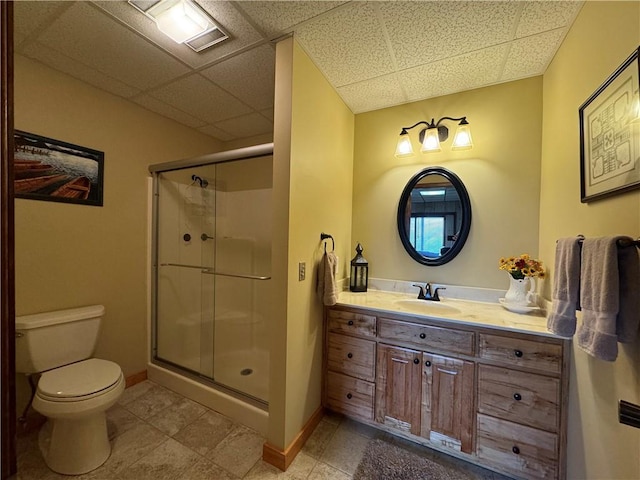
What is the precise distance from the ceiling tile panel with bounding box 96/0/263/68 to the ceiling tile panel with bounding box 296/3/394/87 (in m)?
0.30

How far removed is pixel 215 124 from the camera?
8.18ft

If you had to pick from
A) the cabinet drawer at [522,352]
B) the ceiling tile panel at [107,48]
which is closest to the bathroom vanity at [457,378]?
the cabinet drawer at [522,352]

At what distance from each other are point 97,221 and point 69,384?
3.72ft

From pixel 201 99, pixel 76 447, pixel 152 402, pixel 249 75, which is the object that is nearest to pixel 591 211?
pixel 249 75

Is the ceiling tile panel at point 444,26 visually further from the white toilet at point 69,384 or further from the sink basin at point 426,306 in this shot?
the white toilet at point 69,384

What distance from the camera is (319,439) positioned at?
5.29ft

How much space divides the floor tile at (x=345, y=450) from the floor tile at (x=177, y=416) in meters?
0.98

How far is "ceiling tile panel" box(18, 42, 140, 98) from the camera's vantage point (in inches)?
59.2

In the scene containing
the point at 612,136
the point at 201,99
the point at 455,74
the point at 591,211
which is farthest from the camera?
the point at 201,99

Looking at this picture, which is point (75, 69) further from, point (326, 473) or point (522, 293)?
point (522, 293)

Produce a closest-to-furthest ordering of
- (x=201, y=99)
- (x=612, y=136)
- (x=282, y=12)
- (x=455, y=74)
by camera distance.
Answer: (x=612, y=136)
(x=282, y=12)
(x=455, y=74)
(x=201, y=99)

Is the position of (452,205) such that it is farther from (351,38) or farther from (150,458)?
(150,458)

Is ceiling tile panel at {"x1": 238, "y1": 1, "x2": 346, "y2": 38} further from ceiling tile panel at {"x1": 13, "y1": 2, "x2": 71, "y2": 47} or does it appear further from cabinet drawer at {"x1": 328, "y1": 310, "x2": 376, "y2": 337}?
cabinet drawer at {"x1": 328, "y1": 310, "x2": 376, "y2": 337}

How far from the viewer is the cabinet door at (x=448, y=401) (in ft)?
4.53
